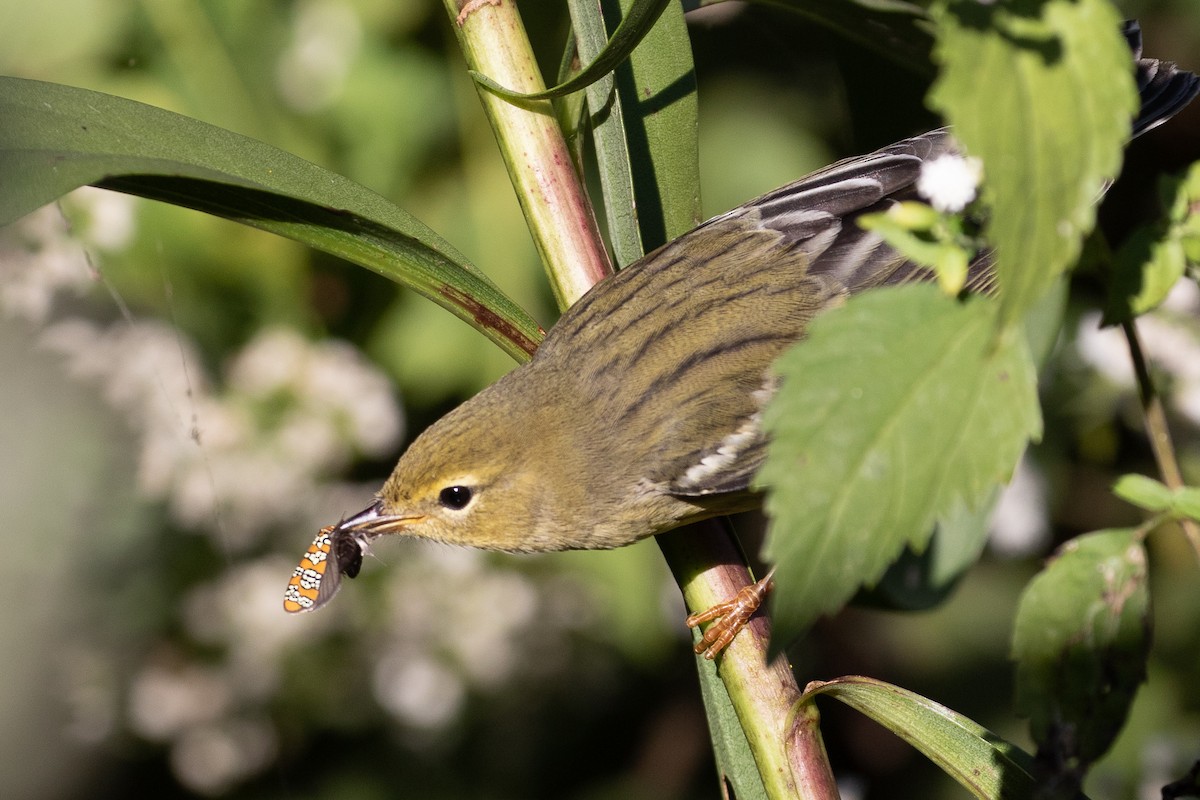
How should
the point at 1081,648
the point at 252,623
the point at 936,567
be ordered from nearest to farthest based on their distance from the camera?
1. the point at 1081,648
2. the point at 936,567
3. the point at 252,623

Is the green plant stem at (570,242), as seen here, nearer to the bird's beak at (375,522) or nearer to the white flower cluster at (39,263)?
the bird's beak at (375,522)

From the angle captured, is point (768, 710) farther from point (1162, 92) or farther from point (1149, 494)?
point (1162, 92)

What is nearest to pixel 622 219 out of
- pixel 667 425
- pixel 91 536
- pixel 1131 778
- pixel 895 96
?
pixel 667 425

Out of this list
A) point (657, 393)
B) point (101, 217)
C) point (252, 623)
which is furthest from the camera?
point (252, 623)

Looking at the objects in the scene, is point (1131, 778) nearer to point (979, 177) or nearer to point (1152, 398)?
point (1152, 398)

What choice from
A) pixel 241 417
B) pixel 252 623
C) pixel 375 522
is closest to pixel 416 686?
pixel 252 623

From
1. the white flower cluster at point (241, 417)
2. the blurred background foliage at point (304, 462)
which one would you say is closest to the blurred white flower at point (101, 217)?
the blurred background foliage at point (304, 462)
